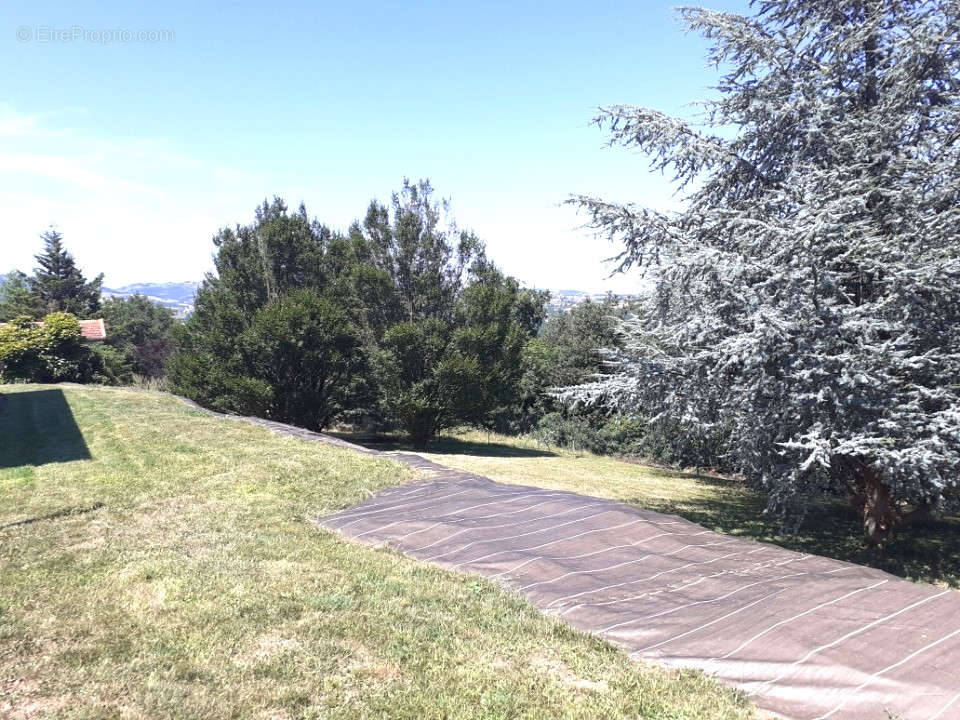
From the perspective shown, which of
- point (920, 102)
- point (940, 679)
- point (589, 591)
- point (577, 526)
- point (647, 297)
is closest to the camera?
point (940, 679)

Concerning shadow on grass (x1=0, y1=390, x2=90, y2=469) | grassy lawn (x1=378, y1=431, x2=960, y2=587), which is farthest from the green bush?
grassy lawn (x1=378, y1=431, x2=960, y2=587)

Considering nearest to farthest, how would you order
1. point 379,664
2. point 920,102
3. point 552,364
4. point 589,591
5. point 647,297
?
1. point 379,664
2. point 589,591
3. point 920,102
4. point 647,297
5. point 552,364

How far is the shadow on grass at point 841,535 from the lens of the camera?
8.81m

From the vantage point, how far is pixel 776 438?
7.24 m

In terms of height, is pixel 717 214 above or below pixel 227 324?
above

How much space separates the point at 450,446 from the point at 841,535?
41.2 ft

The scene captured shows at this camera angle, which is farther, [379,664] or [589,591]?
[589,591]

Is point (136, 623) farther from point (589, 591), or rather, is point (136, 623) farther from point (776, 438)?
point (776, 438)

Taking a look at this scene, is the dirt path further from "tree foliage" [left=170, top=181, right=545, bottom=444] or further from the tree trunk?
"tree foliage" [left=170, top=181, right=545, bottom=444]

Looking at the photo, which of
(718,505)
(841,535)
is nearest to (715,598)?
(841,535)

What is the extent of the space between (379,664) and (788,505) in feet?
20.4

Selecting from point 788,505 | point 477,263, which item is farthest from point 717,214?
point 477,263

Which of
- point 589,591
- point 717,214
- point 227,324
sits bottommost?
point 589,591

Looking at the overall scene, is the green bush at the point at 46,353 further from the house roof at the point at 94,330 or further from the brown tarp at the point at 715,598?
the brown tarp at the point at 715,598
